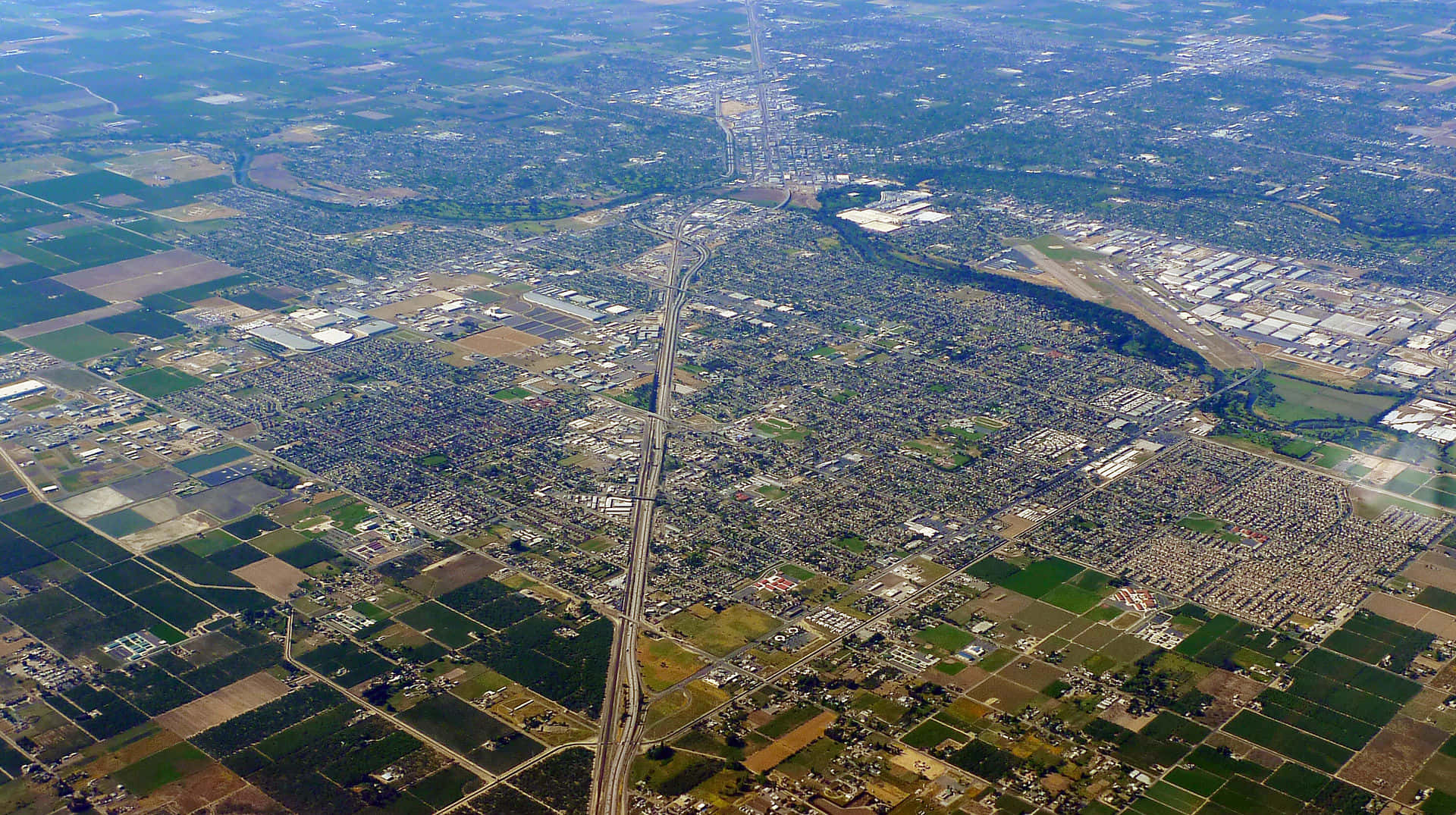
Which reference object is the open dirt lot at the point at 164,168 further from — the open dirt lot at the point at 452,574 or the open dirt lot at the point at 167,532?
the open dirt lot at the point at 452,574

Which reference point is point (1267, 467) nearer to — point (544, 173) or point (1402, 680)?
point (1402, 680)

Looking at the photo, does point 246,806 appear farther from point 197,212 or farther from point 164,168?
point 164,168

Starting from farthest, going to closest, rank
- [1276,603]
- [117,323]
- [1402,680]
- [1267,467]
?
[117,323] → [1267,467] → [1276,603] → [1402,680]

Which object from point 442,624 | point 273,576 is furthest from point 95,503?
point 442,624

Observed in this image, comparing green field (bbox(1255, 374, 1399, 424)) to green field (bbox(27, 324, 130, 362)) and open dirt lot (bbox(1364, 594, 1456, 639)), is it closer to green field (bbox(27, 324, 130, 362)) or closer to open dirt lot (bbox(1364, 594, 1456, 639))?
open dirt lot (bbox(1364, 594, 1456, 639))

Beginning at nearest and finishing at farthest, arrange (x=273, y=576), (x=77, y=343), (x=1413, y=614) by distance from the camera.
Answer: (x=1413, y=614), (x=273, y=576), (x=77, y=343)

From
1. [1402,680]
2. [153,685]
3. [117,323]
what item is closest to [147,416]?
[117,323]
